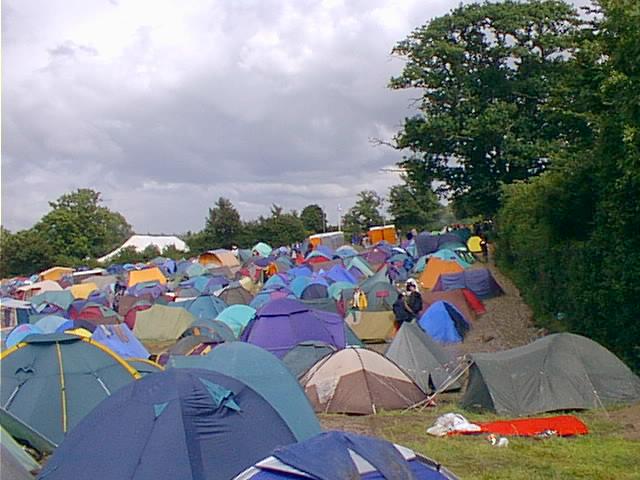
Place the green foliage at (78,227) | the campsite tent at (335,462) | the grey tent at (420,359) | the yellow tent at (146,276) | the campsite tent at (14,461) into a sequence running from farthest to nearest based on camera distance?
the green foliage at (78,227) < the yellow tent at (146,276) < the grey tent at (420,359) < the campsite tent at (14,461) < the campsite tent at (335,462)

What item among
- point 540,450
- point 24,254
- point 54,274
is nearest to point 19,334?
point 540,450

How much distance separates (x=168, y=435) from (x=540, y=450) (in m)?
4.28

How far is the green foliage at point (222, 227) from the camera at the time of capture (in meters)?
72.0

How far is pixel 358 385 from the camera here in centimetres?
1195

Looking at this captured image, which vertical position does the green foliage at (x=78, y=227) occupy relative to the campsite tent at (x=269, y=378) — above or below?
above

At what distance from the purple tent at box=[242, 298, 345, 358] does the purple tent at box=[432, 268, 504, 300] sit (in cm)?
929

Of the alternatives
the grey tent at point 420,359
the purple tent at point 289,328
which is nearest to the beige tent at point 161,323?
the purple tent at point 289,328

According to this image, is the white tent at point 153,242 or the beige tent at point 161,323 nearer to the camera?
the beige tent at point 161,323

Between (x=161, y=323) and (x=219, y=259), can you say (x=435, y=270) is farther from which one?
(x=219, y=259)

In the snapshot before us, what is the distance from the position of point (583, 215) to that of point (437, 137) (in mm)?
19787

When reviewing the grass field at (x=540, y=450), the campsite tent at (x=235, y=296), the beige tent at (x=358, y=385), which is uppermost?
the campsite tent at (x=235, y=296)

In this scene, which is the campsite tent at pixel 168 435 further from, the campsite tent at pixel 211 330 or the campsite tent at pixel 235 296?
the campsite tent at pixel 235 296

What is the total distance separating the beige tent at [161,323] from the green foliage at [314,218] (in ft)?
182

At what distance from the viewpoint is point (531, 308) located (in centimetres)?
2111
